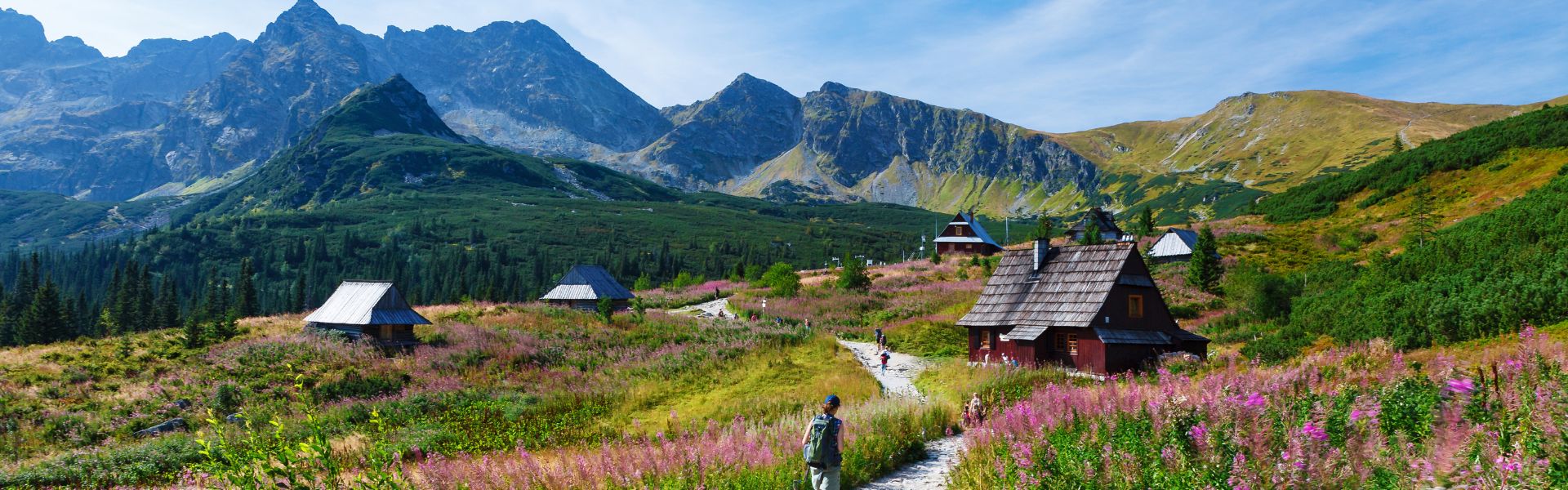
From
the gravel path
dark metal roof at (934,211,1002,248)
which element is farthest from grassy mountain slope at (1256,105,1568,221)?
the gravel path

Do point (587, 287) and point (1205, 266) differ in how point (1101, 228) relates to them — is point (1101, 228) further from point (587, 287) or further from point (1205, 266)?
point (587, 287)

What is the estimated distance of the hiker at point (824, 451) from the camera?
962cm

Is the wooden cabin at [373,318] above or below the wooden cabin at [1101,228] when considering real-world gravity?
below

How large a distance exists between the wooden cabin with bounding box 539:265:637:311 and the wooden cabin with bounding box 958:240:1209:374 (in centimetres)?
3419

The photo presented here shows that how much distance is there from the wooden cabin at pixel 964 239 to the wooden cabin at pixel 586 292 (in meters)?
41.0

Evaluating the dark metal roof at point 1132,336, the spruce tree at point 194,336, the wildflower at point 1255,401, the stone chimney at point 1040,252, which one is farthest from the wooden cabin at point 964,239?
the wildflower at point 1255,401

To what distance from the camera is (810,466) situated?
9938mm

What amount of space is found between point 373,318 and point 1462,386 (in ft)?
135

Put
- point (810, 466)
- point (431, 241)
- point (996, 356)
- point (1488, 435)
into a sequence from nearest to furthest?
point (1488, 435)
point (810, 466)
point (996, 356)
point (431, 241)

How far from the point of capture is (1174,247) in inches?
2625

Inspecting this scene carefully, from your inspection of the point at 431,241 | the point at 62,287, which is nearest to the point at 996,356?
the point at 431,241

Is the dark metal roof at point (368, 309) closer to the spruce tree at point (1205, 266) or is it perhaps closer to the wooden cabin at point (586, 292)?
the wooden cabin at point (586, 292)

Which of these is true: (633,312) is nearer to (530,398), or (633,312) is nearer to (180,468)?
(530,398)

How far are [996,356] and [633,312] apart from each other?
26.0m
